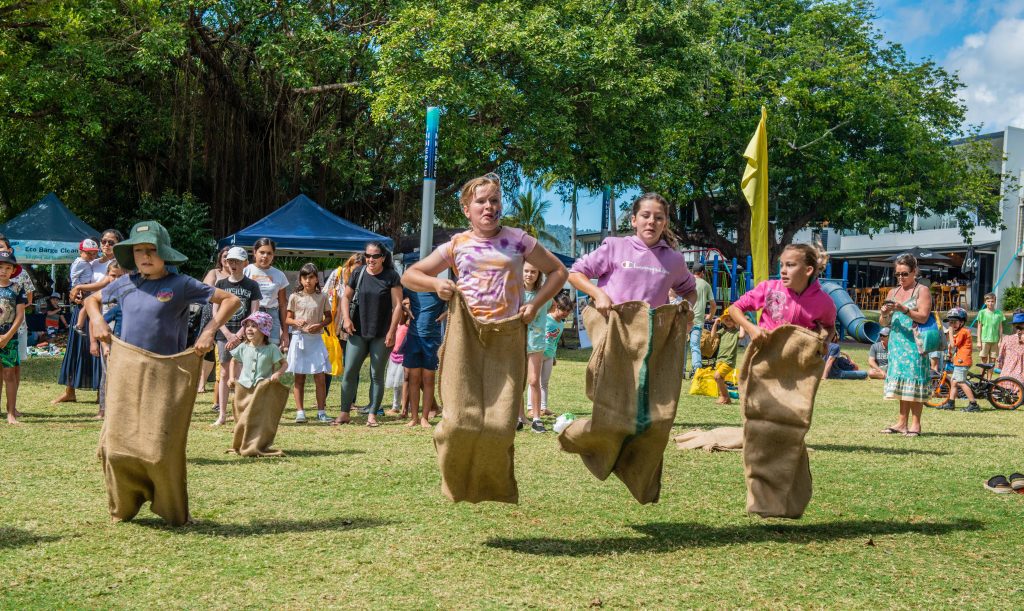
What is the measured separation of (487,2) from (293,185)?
7.21 meters

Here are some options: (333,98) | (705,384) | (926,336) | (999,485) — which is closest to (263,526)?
(999,485)

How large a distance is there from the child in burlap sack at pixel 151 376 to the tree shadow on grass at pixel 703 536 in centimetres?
180

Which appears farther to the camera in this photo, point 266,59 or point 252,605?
point 266,59

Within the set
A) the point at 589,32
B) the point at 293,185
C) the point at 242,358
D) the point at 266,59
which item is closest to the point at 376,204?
the point at 293,185

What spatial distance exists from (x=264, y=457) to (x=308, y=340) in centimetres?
280

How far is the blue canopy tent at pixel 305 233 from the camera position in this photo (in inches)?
728

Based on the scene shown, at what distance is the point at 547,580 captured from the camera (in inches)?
178

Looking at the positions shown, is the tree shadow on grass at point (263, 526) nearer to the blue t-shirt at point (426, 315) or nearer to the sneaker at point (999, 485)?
the sneaker at point (999, 485)

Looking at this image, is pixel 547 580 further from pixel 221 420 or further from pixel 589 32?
pixel 589 32

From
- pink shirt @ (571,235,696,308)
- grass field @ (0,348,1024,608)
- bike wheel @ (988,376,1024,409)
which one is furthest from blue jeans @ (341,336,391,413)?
bike wheel @ (988,376,1024,409)

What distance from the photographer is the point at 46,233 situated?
2067 cm

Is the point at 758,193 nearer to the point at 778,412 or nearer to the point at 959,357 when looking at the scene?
the point at 778,412

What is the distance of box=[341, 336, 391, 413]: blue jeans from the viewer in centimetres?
1029

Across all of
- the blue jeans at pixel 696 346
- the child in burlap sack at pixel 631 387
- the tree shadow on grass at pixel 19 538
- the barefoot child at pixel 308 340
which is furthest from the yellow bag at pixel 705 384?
the tree shadow on grass at pixel 19 538
